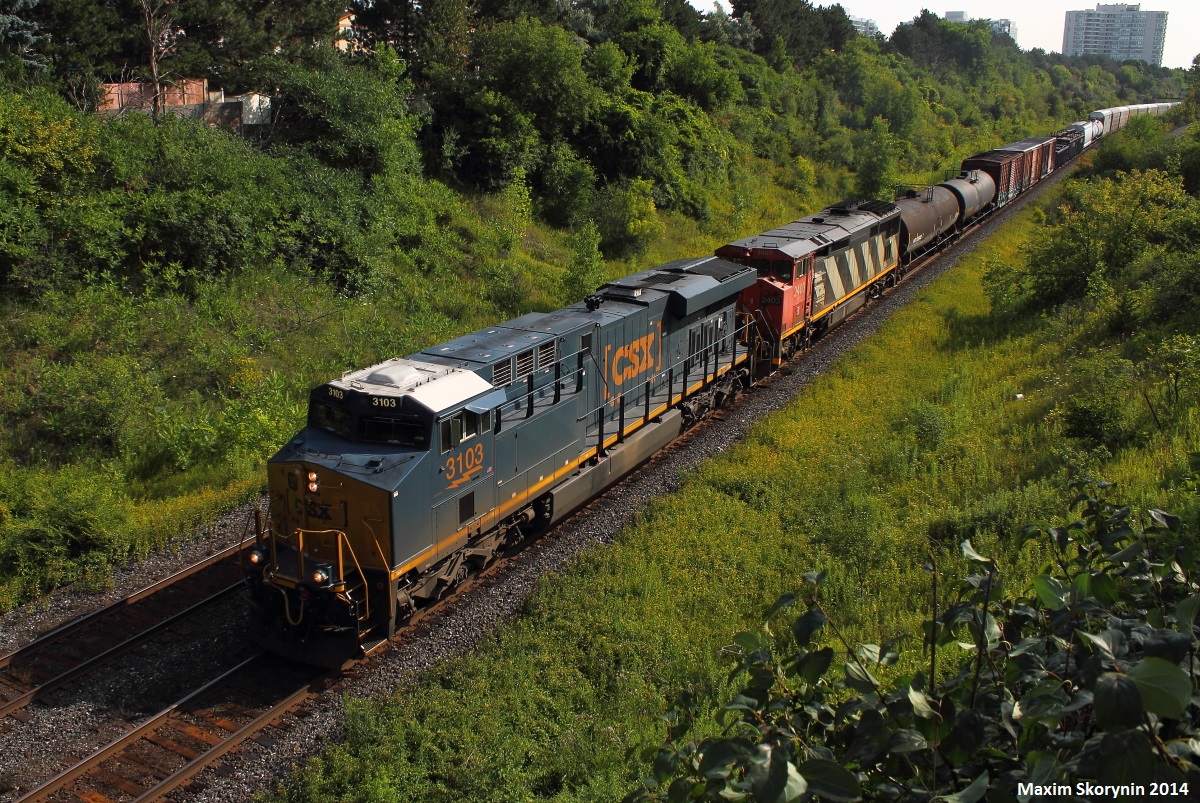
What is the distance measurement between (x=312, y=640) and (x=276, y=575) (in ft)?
2.83

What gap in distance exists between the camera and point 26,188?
17.7 m

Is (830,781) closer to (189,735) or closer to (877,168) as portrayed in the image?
(189,735)

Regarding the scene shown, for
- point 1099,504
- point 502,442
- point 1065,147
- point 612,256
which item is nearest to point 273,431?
point 502,442

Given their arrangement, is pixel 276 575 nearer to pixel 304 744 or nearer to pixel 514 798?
pixel 304 744

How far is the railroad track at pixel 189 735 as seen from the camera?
333 inches

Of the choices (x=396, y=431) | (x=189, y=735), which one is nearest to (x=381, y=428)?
(x=396, y=431)

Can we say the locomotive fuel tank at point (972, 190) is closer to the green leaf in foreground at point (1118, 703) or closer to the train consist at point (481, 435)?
the train consist at point (481, 435)

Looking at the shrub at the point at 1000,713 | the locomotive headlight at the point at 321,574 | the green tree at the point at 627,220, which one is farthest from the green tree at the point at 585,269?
the shrub at the point at 1000,713

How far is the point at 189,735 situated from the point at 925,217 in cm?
2738

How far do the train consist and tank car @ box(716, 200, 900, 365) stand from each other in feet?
0.24

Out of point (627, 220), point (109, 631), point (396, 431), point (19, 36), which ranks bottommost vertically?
point (109, 631)

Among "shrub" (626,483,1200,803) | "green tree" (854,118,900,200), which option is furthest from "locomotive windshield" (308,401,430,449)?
"green tree" (854,118,900,200)

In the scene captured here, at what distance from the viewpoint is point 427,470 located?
10.3 metres

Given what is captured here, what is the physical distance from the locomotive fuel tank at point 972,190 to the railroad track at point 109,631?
1185 inches
